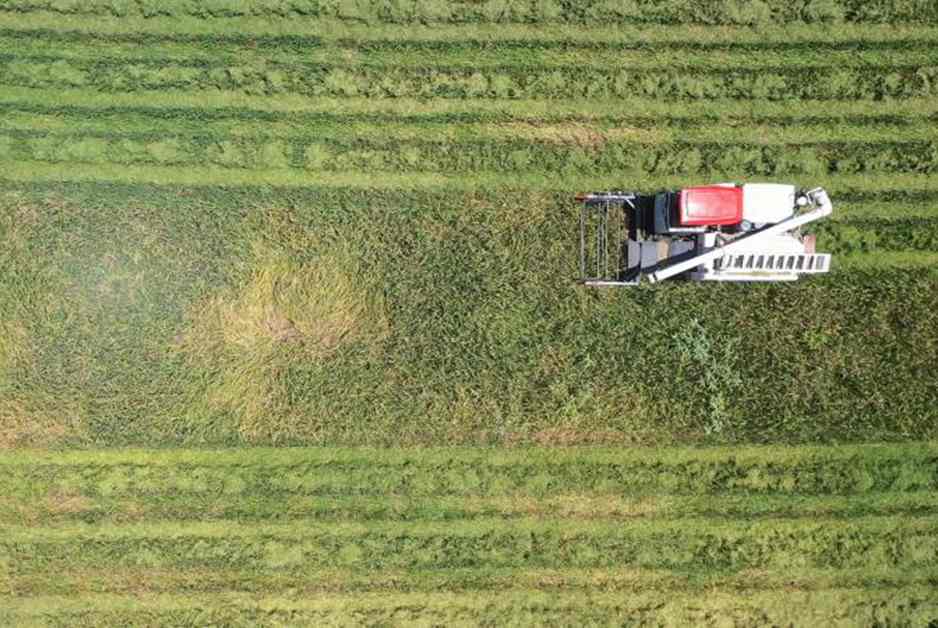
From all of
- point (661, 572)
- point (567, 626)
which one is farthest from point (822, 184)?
point (567, 626)

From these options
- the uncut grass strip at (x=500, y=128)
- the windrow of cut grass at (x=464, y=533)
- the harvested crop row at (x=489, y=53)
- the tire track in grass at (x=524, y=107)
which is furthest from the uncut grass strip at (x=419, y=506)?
the harvested crop row at (x=489, y=53)

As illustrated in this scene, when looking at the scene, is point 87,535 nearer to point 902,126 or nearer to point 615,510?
point 615,510

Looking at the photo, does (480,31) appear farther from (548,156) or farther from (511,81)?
(548,156)

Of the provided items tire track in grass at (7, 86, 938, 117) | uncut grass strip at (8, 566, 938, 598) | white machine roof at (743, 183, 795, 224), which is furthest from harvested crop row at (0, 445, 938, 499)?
tire track in grass at (7, 86, 938, 117)

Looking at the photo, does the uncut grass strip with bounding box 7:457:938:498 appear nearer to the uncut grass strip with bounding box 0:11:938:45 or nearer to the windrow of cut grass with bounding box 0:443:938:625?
the windrow of cut grass with bounding box 0:443:938:625

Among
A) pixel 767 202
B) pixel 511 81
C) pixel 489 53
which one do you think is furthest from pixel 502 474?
pixel 489 53

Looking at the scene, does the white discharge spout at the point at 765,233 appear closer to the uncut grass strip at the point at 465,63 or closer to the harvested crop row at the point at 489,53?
the uncut grass strip at the point at 465,63
